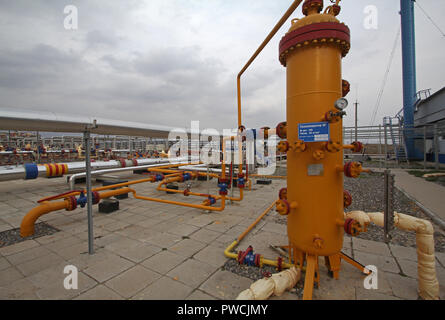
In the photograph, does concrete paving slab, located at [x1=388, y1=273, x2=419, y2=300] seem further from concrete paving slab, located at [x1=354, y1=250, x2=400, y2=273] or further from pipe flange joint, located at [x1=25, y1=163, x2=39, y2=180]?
pipe flange joint, located at [x1=25, y1=163, x2=39, y2=180]

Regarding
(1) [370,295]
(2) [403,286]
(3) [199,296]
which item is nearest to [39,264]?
(3) [199,296]

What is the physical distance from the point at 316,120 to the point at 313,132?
0.41 feet

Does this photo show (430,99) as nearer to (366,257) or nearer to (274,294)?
(366,257)

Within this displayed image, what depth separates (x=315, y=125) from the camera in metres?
2.01

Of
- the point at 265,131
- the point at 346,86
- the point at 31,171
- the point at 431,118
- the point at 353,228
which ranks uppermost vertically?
the point at 431,118

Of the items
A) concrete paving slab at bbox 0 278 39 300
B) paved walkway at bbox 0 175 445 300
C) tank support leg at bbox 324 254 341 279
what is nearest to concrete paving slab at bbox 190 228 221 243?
paved walkway at bbox 0 175 445 300

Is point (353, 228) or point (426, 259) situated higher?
point (353, 228)

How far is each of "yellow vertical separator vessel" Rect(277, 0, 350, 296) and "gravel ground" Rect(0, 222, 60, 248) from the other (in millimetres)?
4435

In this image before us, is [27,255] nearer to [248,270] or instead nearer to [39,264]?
[39,264]

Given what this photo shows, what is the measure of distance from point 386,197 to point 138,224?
4.12 metres

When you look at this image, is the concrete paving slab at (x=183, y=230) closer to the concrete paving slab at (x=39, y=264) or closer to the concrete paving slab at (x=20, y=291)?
the concrete paving slab at (x=39, y=264)

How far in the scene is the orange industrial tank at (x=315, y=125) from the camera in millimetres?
1988

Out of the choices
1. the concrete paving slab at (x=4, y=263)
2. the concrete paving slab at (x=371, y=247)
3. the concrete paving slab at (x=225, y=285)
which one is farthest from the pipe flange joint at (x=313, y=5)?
the concrete paving slab at (x=4, y=263)
